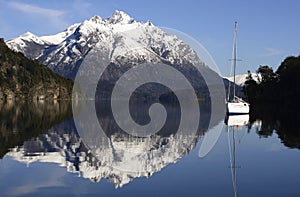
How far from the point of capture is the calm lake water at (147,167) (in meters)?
21.5

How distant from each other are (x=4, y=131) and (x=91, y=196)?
29626 millimetres

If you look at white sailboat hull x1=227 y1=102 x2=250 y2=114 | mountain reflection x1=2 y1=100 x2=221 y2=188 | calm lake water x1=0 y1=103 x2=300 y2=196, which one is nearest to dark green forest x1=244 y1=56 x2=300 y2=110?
white sailboat hull x1=227 y1=102 x2=250 y2=114

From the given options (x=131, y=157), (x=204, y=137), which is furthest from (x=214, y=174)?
(x=204, y=137)

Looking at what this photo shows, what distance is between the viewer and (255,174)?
25.4 metres

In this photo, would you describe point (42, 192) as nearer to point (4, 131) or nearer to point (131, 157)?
point (131, 157)

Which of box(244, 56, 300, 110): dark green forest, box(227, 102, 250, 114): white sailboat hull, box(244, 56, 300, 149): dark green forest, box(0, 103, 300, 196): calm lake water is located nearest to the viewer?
box(0, 103, 300, 196): calm lake water

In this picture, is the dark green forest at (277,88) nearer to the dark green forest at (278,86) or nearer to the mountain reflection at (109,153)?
the dark green forest at (278,86)

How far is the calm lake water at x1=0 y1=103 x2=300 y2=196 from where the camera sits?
21469 millimetres

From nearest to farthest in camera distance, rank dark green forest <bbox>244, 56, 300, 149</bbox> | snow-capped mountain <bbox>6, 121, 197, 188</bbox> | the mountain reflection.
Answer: snow-capped mountain <bbox>6, 121, 197, 188</bbox>, the mountain reflection, dark green forest <bbox>244, 56, 300, 149</bbox>

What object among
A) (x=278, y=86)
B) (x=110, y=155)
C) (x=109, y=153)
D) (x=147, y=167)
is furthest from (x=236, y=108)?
(x=278, y=86)

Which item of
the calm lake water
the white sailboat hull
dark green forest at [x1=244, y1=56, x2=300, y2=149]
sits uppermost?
dark green forest at [x1=244, y1=56, x2=300, y2=149]

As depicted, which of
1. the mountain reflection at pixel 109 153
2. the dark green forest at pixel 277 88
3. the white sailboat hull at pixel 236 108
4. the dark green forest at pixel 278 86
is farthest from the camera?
the dark green forest at pixel 278 86

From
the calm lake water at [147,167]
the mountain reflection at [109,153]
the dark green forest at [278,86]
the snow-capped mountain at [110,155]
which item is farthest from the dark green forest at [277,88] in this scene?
the calm lake water at [147,167]

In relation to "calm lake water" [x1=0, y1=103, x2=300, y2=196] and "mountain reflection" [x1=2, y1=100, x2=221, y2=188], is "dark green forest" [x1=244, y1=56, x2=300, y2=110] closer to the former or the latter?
"mountain reflection" [x1=2, y1=100, x2=221, y2=188]
